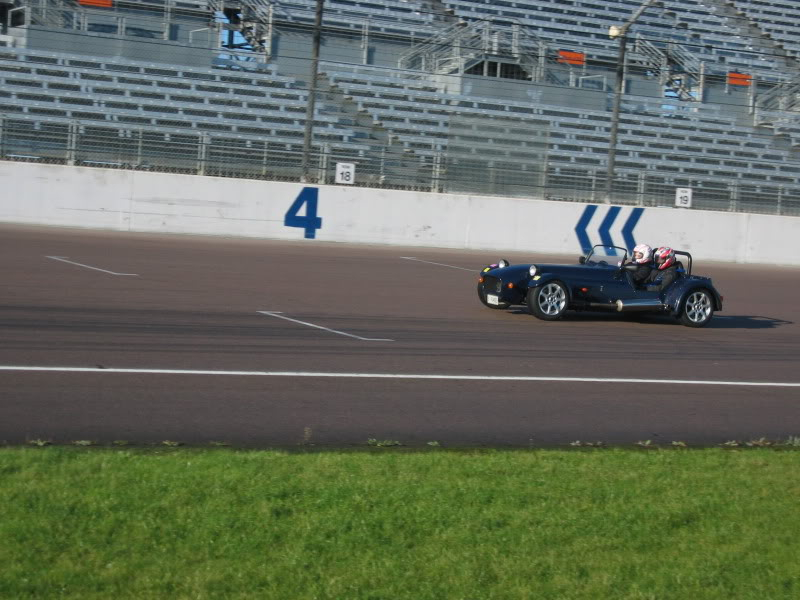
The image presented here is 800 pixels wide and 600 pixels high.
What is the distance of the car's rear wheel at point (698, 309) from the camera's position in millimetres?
14297

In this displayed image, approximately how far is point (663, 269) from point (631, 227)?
43.6 feet

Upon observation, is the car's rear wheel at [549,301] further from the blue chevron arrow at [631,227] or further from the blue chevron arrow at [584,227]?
the blue chevron arrow at [631,227]

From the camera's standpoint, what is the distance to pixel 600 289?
1391cm

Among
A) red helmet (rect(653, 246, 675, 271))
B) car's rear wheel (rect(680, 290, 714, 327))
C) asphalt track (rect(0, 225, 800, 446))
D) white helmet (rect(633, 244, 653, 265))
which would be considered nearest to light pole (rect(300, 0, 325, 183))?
asphalt track (rect(0, 225, 800, 446))

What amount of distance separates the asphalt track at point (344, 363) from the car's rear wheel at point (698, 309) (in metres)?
0.15

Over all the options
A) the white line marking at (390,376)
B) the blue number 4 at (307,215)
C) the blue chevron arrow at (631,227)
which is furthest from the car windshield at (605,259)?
the blue chevron arrow at (631,227)

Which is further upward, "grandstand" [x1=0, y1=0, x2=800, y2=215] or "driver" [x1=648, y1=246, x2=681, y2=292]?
"grandstand" [x1=0, y1=0, x2=800, y2=215]

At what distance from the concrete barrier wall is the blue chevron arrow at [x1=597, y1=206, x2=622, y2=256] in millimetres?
26

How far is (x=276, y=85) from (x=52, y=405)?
22.4 m

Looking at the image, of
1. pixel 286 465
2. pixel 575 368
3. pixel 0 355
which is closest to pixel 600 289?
pixel 575 368

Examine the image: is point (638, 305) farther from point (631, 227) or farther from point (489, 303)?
point (631, 227)

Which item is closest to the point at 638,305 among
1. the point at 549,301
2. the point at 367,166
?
the point at 549,301

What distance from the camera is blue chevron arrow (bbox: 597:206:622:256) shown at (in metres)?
27.0

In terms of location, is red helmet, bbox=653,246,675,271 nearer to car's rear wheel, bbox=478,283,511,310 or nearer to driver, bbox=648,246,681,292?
driver, bbox=648,246,681,292
